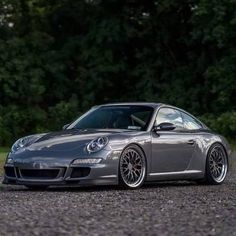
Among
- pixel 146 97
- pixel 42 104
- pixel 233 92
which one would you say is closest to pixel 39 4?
pixel 42 104

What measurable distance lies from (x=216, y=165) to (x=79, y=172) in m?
3.04

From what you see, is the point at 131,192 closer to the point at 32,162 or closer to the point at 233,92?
the point at 32,162

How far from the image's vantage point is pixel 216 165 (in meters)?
14.8

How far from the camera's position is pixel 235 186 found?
14156mm

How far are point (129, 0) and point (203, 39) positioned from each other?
4670 millimetres

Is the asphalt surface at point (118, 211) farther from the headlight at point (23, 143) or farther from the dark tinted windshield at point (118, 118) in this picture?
the dark tinted windshield at point (118, 118)

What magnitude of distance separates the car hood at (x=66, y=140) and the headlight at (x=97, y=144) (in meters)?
0.09

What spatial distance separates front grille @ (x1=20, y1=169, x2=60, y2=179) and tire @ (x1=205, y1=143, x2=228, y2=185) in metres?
2.96

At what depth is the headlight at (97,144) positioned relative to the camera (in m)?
12.8

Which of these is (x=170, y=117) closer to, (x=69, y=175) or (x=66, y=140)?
(x=66, y=140)

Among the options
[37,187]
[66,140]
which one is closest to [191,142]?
[66,140]

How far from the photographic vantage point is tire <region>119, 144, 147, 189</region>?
12906mm

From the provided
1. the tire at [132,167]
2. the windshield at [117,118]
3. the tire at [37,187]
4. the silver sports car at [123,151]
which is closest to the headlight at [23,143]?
the silver sports car at [123,151]

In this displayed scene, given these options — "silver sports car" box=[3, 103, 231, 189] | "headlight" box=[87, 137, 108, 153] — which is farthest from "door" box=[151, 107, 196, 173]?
"headlight" box=[87, 137, 108, 153]
